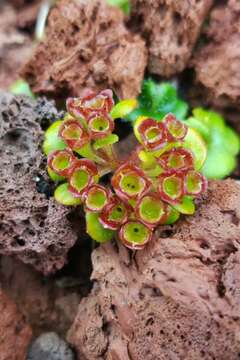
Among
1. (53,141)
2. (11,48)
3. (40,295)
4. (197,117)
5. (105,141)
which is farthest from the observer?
(11,48)

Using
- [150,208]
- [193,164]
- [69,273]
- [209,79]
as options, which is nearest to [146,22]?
[209,79]

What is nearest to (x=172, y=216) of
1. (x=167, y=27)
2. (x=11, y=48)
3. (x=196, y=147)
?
(x=196, y=147)

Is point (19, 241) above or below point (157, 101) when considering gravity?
below

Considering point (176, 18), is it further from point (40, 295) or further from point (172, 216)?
point (40, 295)

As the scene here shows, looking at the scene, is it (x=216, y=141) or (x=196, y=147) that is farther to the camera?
(x=216, y=141)

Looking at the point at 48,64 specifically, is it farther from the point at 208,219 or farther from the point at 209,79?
the point at 208,219

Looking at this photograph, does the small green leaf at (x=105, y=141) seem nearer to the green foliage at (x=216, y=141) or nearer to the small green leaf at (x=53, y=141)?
the small green leaf at (x=53, y=141)

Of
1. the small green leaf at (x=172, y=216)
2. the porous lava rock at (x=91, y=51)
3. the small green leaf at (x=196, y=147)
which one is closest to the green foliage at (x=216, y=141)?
the small green leaf at (x=196, y=147)
